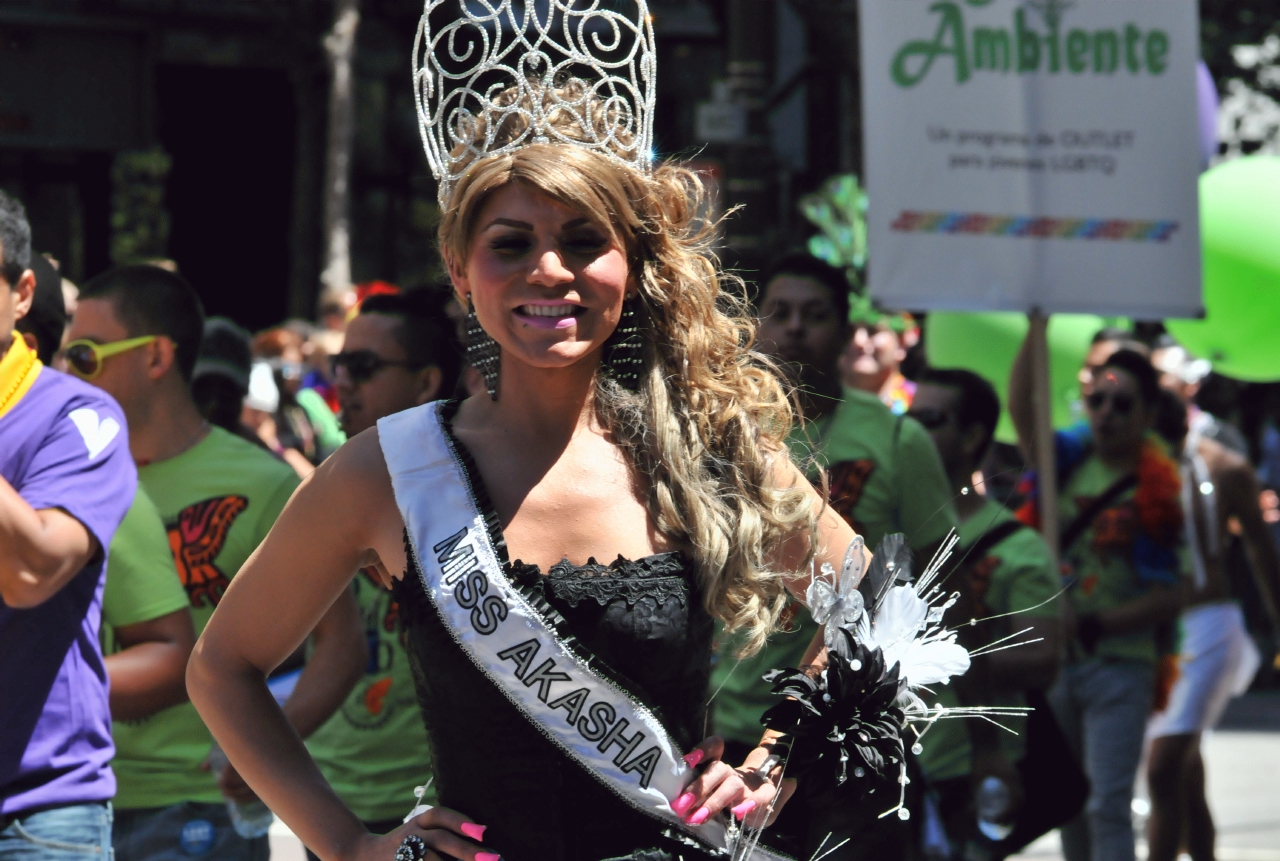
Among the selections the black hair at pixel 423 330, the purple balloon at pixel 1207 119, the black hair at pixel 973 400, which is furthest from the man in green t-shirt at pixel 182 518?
the purple balloon at pixel 1207 119

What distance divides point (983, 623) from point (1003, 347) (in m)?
2.36

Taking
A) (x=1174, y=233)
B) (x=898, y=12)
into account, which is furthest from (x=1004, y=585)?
(x=898, y=12)

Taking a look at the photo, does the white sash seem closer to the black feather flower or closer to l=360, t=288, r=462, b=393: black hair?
the black feather flower

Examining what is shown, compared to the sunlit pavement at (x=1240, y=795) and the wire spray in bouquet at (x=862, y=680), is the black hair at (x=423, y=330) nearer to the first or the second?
the sunlit pavement at (x=1240, y=795)

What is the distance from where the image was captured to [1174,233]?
4.88 m

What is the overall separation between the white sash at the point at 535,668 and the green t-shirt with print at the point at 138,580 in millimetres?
1303

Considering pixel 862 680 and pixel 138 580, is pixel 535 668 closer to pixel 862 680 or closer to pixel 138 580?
pixel 862 680

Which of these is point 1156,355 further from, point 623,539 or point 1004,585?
point 623,539

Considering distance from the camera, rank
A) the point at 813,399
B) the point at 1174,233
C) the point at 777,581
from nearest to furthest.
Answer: the point at 777,581
the point at 813,399
the point at 1174,233

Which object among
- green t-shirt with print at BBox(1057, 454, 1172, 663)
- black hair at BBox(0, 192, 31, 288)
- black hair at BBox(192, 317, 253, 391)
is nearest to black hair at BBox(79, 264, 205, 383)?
black hair at BBox(0, 192, 31, 288)

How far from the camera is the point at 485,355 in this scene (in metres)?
2.29

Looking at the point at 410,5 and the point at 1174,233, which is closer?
the point at 1174,233

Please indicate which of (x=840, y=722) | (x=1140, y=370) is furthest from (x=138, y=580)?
(x=1140, y=370)

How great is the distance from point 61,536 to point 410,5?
13.7 meters
